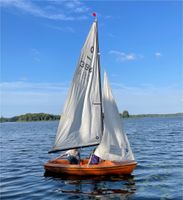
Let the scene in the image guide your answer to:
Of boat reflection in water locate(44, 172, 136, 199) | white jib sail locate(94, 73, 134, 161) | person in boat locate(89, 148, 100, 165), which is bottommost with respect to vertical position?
boat reflection in water locate(44, 172, 136, 199)

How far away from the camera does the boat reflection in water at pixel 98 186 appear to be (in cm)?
1947

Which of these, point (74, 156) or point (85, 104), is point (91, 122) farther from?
point (74, 156)

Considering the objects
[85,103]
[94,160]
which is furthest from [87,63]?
[94,160]

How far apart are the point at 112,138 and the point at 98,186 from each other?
150 inches

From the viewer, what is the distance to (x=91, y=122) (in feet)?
80.3

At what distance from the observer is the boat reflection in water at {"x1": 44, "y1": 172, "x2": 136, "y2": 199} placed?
63.9 ft

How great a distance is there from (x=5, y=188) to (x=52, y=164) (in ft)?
12.5

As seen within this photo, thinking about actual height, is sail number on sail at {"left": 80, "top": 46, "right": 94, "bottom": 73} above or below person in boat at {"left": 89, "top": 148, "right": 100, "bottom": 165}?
above

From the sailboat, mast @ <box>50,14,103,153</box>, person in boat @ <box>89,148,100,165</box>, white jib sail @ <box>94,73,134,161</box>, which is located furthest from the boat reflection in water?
mast @ <box>50,14,103,153</box>

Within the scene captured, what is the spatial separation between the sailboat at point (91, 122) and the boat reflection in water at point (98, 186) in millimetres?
463

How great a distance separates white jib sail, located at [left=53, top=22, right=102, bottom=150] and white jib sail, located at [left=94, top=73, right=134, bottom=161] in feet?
2.19

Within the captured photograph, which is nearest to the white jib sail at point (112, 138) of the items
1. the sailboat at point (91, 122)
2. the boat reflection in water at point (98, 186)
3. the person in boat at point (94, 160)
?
the sailboat at point (91, 122)

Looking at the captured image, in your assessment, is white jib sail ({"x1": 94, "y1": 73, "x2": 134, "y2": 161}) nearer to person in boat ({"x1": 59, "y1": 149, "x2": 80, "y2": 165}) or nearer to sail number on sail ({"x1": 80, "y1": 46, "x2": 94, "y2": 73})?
person in boat ({"x1": 59, "y1": 149, "x2": 80, "y2": 165})

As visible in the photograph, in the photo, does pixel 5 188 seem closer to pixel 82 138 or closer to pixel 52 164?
pixel 52 164
